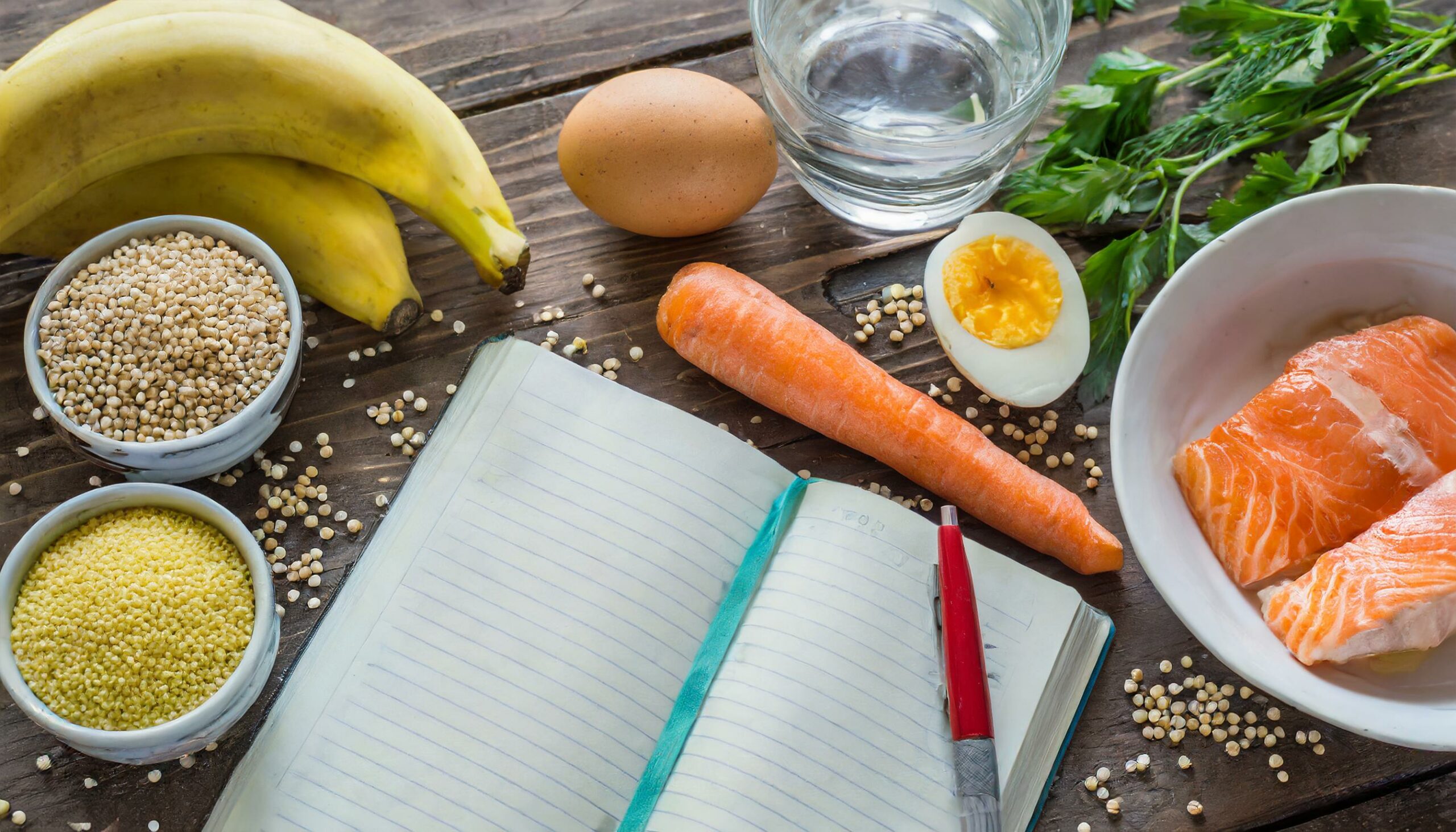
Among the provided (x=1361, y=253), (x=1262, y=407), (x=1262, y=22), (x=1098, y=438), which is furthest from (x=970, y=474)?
(x=1262, y=22)

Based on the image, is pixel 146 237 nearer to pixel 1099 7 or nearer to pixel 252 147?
pixel 252 147

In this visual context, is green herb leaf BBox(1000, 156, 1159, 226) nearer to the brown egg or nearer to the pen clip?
the brown egg

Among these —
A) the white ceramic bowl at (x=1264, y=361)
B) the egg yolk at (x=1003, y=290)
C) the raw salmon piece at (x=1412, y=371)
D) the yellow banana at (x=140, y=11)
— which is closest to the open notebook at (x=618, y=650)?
the white ceramic bowl at (x=1264, y=361)

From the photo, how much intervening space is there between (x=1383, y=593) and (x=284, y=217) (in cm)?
116

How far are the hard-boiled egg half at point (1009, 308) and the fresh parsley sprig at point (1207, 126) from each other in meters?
0.04

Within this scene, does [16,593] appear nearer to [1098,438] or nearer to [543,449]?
[543,449]

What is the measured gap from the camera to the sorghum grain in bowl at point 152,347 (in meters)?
1.01

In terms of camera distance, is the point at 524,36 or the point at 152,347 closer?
the point at 152,347

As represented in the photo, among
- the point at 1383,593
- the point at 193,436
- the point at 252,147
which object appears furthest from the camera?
the point at 252,147

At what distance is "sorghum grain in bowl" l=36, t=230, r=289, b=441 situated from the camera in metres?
1.01

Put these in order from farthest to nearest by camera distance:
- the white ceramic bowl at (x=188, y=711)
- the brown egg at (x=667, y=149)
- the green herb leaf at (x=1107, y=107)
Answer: the green herb leaf at (x=1107, y=107) → the brown egg at (x=667, y=149) → the white ceramic bowl at (x=188, y=711)

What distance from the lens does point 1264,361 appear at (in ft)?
3.64

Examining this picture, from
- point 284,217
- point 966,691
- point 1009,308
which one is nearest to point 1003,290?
point 1009,308

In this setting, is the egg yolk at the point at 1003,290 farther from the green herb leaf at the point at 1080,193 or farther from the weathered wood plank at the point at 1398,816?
the weathered wood plank at the point at 1398,816
